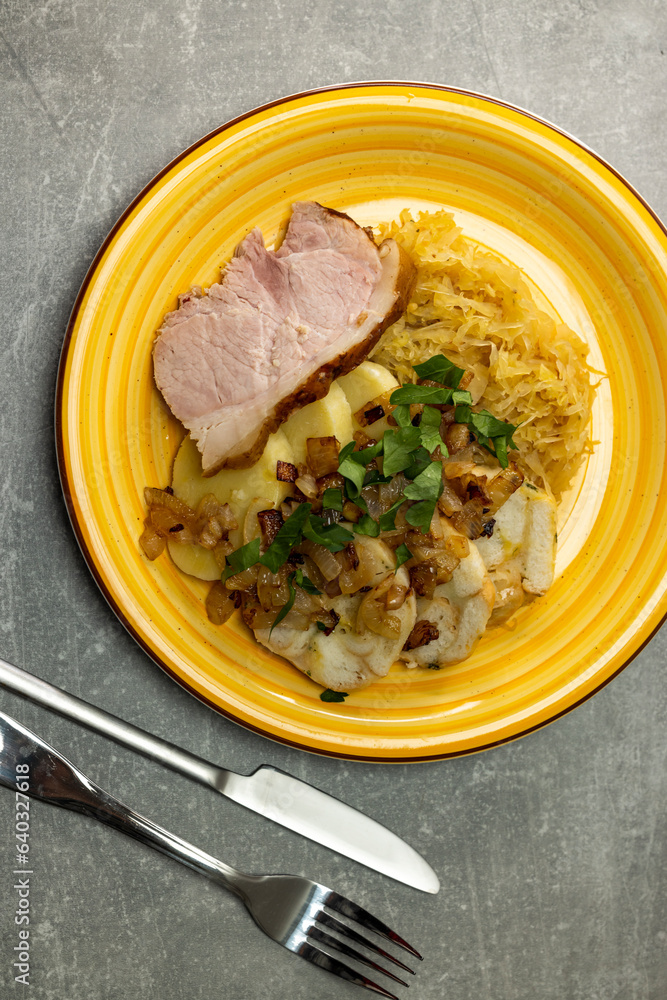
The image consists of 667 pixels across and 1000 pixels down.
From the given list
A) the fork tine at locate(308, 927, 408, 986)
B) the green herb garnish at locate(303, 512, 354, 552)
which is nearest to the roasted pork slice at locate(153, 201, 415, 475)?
the green herb garnish at locate(303, 512, 354, 552)

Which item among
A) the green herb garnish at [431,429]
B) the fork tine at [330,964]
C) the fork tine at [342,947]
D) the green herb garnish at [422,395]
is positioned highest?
the green herb garnish at [422,395]

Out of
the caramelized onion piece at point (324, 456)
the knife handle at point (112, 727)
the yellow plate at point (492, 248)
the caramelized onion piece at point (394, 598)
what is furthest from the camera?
the knife handle at point (112, 727)

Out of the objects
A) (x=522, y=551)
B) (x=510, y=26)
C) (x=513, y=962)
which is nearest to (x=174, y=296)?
(x=522, y=551)

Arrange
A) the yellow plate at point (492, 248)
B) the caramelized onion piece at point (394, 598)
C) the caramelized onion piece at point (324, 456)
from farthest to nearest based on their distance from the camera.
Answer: the yellow plate at point (492, 248), the caramelized onion piece at point (324, 456), the caramelized onion piece at point (394, 598)

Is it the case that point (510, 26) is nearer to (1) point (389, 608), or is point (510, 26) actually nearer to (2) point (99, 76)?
(2) point (99, 76)

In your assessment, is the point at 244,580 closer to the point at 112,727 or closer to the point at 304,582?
the point at 304,582

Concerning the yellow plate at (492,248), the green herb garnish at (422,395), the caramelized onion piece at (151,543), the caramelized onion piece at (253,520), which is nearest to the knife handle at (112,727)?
the yellow plate at (492,248)

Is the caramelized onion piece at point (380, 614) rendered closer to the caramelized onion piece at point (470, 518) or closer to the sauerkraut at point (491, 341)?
the caramelized onion piece at point (470, 518)
